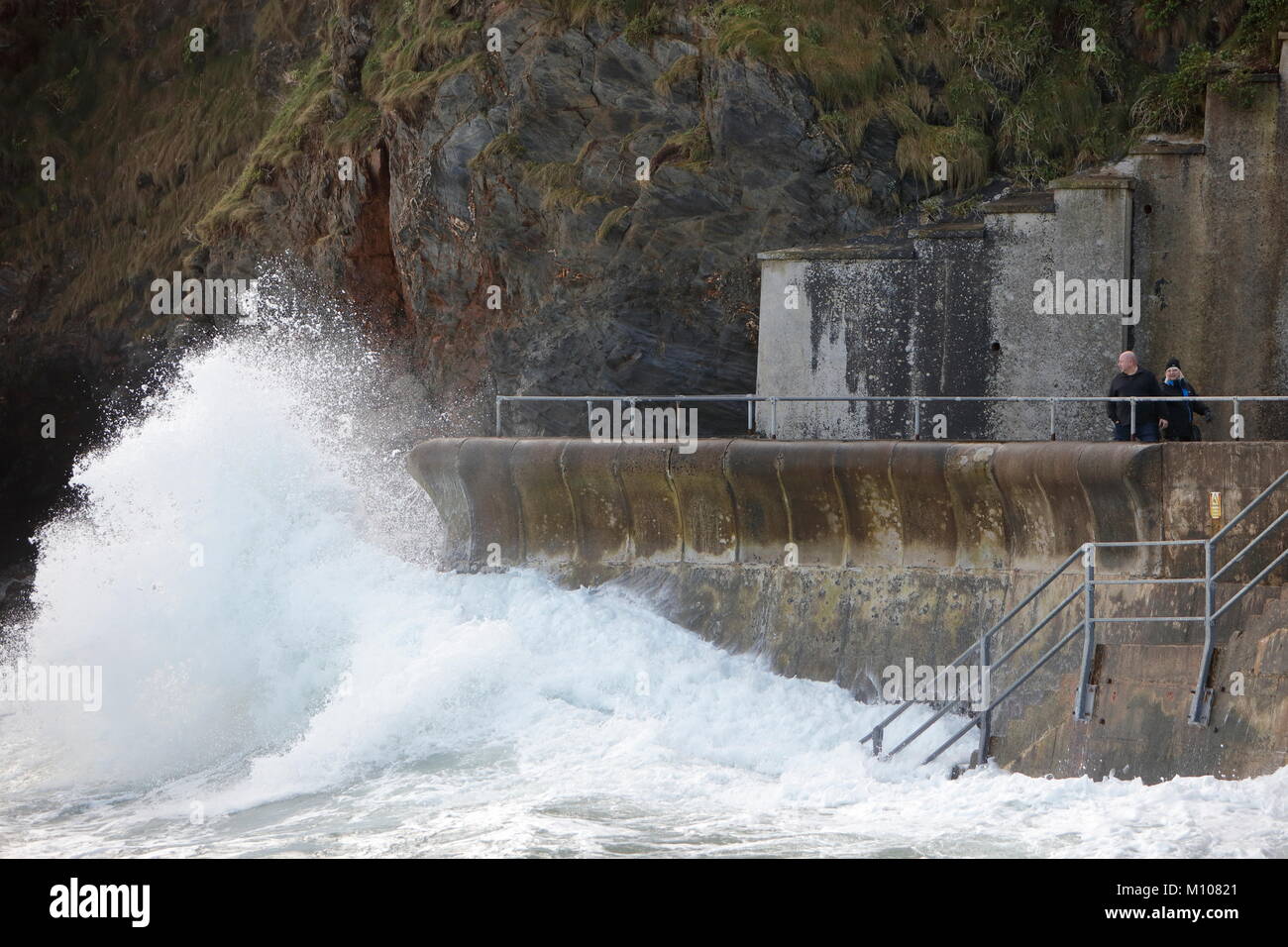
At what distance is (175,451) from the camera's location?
18781 millimetres

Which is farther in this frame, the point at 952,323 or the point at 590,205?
the point at 590,205

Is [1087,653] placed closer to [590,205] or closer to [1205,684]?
[1205,684]

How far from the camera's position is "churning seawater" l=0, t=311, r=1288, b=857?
37.7 feet

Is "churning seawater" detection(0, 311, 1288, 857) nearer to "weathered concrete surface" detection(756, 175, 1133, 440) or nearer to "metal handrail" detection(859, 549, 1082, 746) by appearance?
"metal handrail" detection(859, 549, 1082, 746)

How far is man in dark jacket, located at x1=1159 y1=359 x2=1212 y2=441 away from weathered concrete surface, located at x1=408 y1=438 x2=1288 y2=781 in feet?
3.19

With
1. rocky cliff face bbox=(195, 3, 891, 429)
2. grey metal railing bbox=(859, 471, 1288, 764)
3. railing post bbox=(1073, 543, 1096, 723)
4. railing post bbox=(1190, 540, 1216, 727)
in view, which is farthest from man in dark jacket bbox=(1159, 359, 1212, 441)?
rocky cliff face bbox=(195, 3, 891, 429)

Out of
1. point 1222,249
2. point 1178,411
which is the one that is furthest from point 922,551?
point 1222,249

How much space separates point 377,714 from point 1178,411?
24.4 feet

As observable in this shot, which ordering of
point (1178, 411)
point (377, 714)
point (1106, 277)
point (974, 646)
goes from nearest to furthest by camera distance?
1. point (974, 646)
2. point (1178, 411)
3. point (377, 714)
4. point (1106, 277)

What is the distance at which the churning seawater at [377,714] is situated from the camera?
1148 centimetres

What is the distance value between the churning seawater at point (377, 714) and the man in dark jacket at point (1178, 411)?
3.34m

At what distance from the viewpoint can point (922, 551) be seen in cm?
1483

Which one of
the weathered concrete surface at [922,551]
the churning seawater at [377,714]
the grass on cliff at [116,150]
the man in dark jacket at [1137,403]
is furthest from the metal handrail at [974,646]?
the grass on cliff at [116,150]

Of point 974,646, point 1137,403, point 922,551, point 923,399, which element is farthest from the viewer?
point 922,551
